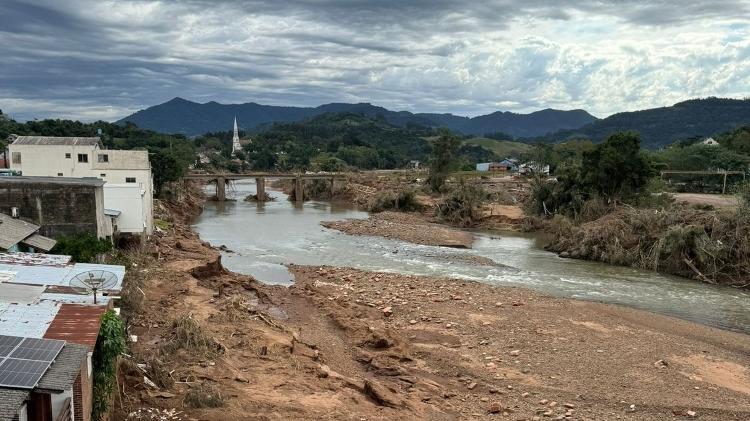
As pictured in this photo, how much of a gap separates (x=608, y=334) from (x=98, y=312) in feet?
Result: 56.4

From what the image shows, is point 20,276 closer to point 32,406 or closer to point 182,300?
point 32,406

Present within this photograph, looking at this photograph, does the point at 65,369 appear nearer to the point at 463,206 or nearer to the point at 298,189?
the point at 463,206

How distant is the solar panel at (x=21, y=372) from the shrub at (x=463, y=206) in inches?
1986

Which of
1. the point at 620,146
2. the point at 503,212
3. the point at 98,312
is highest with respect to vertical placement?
the point at 620,146

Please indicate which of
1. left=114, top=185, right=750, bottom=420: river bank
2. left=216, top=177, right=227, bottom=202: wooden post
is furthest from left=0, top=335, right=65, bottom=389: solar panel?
left=216, top=177, right=227, bottom=202: wooden post

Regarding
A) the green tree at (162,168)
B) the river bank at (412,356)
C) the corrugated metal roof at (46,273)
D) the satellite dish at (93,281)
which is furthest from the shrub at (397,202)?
the satellite dish at (93,281)

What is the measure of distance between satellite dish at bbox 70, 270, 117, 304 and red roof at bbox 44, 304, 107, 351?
1.13 metres

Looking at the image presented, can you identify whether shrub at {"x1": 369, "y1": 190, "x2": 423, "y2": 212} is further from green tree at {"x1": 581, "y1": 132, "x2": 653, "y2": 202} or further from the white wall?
the white wall

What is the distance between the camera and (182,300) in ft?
72.2

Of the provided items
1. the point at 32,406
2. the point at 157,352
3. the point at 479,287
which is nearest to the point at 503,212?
the point at 479,287

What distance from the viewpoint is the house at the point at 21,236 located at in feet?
64.7

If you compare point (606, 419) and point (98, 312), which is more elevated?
point (98, 312)

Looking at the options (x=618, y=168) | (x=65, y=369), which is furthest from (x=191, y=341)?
(x=618, y=168)

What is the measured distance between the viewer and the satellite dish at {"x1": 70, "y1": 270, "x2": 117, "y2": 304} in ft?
40.9
